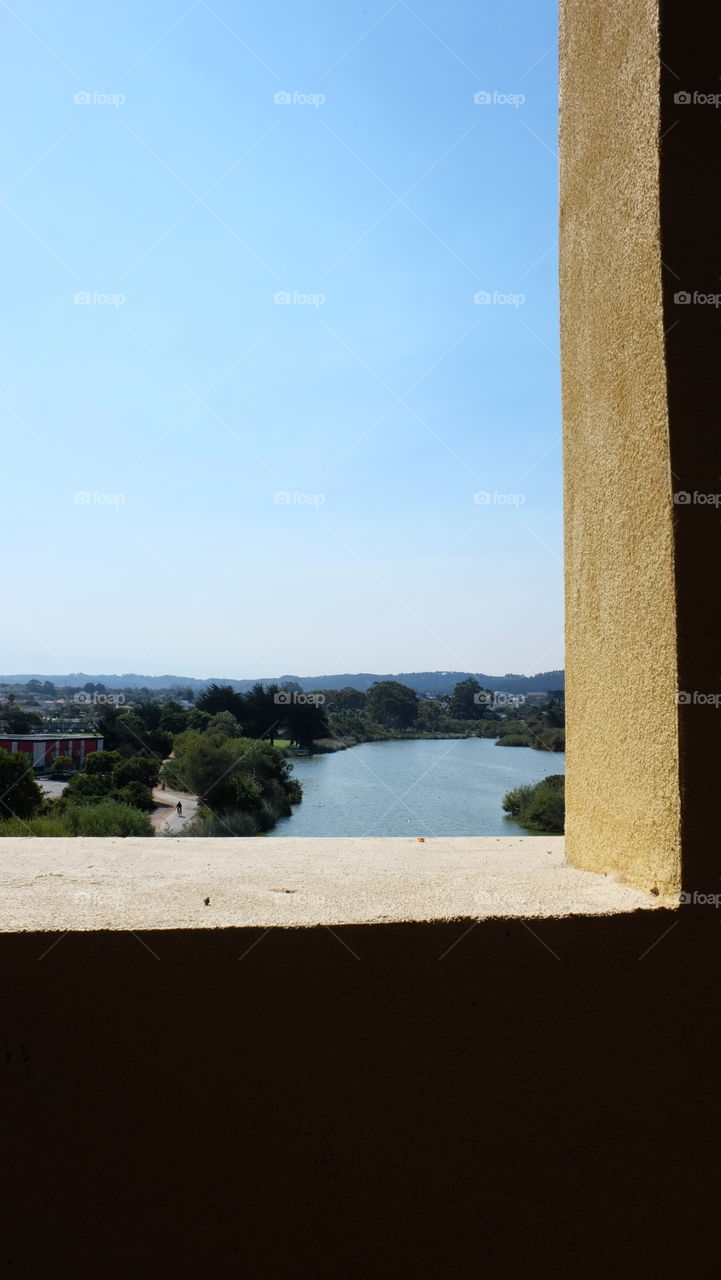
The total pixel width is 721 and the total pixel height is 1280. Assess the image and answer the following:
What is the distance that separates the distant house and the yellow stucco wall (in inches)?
94.8

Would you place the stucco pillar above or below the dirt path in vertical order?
above

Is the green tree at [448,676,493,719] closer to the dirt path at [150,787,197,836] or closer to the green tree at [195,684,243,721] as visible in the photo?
the green tree at [195,684,243,721]

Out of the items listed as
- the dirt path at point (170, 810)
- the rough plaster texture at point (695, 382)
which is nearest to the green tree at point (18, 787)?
the dirt path at point (170, 810)

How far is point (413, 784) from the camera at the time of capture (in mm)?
2529

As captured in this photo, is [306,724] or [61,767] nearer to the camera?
[306,724]

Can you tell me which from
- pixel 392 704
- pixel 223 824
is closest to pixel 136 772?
pixel 223 824

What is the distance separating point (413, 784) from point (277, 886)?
5.06 ft

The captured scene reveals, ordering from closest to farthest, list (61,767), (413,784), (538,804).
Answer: (413,784) < (538,804) < (61,767)

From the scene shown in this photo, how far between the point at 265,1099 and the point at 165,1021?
159mm

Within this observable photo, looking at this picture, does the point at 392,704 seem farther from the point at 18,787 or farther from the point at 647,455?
the point at 647,455

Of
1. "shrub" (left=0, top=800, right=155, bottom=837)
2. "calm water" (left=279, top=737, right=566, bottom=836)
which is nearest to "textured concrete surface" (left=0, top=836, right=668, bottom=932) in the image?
"calm water" (left=279, top=737, right=566, bottom=836)

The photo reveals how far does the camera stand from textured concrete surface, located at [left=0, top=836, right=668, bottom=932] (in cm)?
90

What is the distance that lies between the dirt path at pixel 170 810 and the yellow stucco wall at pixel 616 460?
6.35 feet

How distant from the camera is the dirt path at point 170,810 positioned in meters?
2.88
